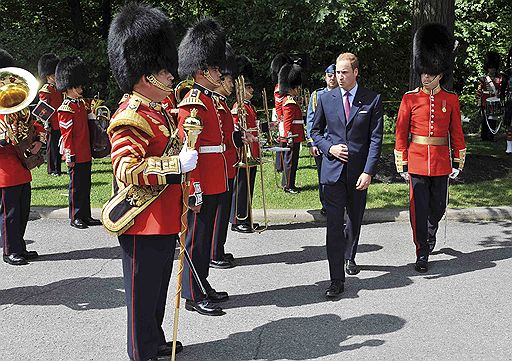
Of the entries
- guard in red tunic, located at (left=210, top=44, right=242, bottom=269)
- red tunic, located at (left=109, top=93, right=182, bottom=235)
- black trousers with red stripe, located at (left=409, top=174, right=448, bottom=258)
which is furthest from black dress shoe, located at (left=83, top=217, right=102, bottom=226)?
red tunic, located at (left=109, top=93, right=182, bottom=235)

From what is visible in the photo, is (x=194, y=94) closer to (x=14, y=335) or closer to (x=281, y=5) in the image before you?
(x=14, y=335)

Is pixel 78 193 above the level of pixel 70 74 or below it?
below

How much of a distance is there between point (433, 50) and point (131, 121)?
339 cm

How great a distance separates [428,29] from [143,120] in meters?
3.60

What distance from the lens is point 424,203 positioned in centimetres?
595

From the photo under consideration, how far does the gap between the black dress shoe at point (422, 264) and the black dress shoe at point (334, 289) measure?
2.92 feet

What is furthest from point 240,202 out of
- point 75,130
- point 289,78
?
point 289,78

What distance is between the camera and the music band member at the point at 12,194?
618 cm

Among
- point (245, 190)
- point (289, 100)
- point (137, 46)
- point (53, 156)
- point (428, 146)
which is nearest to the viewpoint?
point (137, 46)

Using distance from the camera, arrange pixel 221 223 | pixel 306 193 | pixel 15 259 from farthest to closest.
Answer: pixel 306 193
pixel 15 259
pixel 221 223

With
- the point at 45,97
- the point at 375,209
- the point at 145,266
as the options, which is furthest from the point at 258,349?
the point at 45,97

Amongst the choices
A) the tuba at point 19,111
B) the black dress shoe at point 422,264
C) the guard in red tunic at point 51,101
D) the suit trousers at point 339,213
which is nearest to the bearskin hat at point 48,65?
the guard in red tunic at point 51,101

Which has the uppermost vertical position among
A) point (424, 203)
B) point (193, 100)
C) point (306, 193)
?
point (193, 100)

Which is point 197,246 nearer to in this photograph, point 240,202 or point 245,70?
point 240,202
